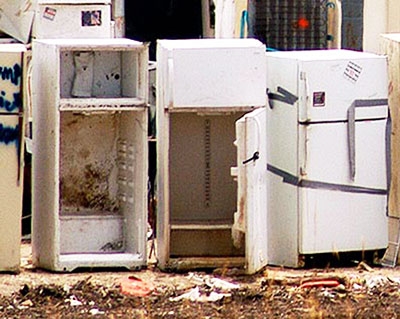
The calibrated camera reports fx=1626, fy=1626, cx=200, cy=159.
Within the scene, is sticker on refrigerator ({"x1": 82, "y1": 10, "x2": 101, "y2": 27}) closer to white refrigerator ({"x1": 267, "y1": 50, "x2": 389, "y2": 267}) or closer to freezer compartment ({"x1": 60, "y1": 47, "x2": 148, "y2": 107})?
freezer compartment ({"x1": 60, "y1": 47, "x2": 148, "y2": 107})

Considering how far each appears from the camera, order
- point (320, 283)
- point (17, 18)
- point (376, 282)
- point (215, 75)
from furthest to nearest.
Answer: point (17, 18)
point (215, 75)
point (376, 282)
point (320, 283)

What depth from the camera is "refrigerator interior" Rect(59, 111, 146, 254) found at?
36.4 ft

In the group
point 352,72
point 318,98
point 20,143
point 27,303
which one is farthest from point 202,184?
point 27,303

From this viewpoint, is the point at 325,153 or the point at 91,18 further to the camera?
the point at 91,18

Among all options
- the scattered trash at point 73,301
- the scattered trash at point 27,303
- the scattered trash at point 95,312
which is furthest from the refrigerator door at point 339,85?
the scattered trash at point 27,303

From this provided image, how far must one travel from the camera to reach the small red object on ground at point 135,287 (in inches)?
391

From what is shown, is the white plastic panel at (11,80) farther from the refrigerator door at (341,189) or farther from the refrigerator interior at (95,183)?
the refrigerator door at (341,189)

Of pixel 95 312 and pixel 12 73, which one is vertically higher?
pixel 12 73

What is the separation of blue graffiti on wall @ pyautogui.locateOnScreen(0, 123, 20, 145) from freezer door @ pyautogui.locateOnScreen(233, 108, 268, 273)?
4.68ft

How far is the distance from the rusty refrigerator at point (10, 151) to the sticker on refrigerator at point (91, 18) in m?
2.38

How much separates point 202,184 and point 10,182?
4.86 ft

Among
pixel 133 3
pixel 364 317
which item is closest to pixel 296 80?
pixel 364 317

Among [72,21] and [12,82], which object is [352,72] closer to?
[12,82]

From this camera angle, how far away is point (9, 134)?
10.5 m
